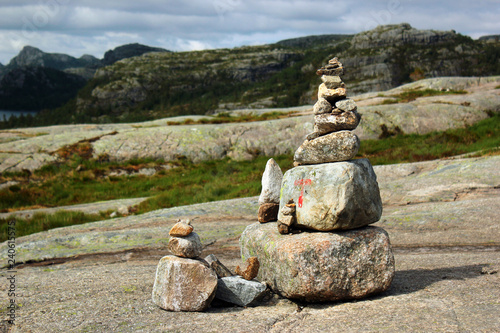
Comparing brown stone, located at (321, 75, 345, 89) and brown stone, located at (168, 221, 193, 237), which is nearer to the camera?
brown stone, located at (168, 221, 193, 237)

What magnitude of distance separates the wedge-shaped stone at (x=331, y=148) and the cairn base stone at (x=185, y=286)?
3.35 m

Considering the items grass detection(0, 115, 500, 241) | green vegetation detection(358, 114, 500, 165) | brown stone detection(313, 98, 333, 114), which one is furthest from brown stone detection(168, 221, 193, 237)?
green vegetation detection(358, 114, 500, 165)

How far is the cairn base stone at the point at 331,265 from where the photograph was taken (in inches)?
305

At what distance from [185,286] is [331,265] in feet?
9.60

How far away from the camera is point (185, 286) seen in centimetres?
780

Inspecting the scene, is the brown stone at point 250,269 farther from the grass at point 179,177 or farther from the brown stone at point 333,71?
the grass at point 179,177

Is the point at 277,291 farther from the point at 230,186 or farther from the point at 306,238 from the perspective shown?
the point at 230,186

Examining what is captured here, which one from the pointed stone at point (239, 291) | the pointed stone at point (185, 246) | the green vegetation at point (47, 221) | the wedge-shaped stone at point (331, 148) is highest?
the wedge-shaped stone at point (331, 148)

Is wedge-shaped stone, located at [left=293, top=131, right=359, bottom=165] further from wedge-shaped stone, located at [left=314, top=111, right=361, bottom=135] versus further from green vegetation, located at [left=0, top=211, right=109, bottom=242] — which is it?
green vegetation, located at [left=0, top=211, right=109, bottom=242]

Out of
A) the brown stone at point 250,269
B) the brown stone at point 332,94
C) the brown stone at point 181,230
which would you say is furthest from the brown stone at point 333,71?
the brown stone at point 181,230

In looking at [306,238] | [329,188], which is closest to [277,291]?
[306,238]

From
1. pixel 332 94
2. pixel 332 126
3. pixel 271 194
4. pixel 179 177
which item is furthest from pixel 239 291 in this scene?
pixel 179 177

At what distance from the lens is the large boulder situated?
7.94 m

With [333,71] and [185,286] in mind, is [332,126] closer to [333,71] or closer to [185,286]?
[333,71]
